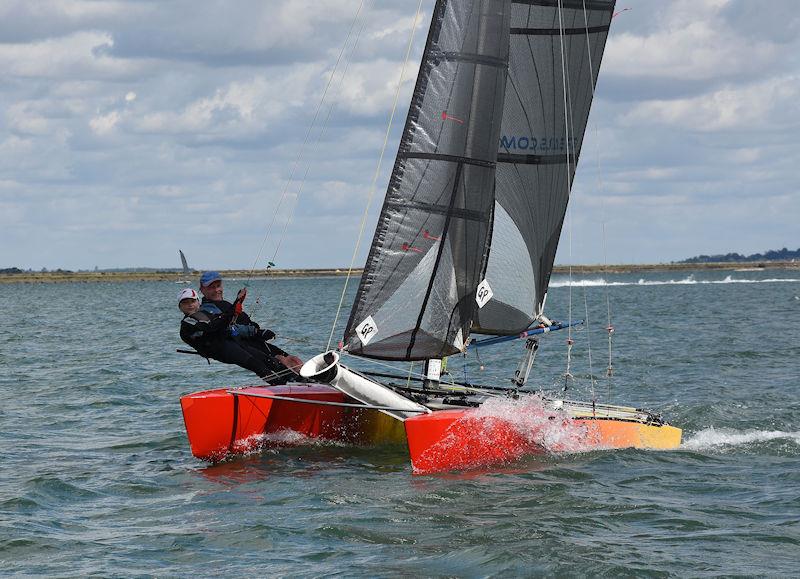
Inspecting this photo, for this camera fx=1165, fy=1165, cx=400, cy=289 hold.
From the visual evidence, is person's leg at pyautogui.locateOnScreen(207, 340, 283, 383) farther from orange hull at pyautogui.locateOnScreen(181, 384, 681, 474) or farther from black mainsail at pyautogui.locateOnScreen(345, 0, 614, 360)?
black mainsail at pyautogui.locateOnScreen(345, 0, 614, 360)

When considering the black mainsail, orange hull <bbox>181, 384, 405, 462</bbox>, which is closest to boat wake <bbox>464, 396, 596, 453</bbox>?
the black mainsail

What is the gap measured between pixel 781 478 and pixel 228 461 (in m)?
4.77

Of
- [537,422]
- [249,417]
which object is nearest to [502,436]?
[537,422]

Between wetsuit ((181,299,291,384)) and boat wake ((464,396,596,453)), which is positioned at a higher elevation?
wetsuit ((181,299,291,384))

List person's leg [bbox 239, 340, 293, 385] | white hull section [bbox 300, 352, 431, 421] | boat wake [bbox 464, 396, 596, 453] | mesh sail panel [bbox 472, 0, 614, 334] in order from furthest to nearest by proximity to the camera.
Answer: mesh sail panel [bbox 472, 0, 614, 334] → person's leg [bbox 239, 340, 293, 385] → boat wake [bbox 464, 396, 596, 453] → white hull section [bbox 300, 352, 431, 421]

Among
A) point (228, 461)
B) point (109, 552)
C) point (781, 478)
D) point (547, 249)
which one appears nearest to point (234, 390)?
point (228, 461)

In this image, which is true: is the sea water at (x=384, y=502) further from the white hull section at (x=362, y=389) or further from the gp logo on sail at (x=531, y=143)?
the gp logo on sail at (x=531, y=143)

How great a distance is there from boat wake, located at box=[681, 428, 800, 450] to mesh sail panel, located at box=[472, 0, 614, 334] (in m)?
2.06

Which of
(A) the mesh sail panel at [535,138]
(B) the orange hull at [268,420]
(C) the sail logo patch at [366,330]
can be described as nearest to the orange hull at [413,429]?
(B) the orange hull at [268,420]

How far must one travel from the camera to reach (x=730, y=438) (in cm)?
1162

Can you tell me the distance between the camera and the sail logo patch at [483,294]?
1139 centimetres

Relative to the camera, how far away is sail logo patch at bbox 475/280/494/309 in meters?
11.4

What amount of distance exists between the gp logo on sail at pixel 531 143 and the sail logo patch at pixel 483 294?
1408 mm

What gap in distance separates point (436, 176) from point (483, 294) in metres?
1.74
